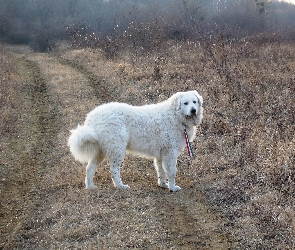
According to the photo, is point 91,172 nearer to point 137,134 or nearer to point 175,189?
point 137,134

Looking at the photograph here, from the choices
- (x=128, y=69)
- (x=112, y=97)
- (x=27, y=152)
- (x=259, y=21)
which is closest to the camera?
(x=27, y=152)

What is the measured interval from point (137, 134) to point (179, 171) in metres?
1.64

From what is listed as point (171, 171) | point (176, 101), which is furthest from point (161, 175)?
point (176, 101)

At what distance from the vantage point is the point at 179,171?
29.2 ft

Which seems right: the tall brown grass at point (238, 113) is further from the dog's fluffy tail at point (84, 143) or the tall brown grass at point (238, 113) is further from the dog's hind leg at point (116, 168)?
the dog's fluffy tail at point (84, 143)

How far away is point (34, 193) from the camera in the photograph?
787cm

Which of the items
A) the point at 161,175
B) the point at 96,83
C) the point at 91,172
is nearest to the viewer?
the point at 91,172

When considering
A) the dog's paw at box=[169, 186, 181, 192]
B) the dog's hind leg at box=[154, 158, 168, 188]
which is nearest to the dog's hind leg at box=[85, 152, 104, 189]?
the dog's hind leg at box=[154, 158, 168, 188]

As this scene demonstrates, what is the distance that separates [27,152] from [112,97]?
5.54 meters

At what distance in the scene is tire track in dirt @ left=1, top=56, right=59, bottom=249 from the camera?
6.94m

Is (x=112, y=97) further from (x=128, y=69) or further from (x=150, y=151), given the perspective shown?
(x=150, y=151)

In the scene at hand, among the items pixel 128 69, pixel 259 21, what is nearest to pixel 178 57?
pixel 128 69

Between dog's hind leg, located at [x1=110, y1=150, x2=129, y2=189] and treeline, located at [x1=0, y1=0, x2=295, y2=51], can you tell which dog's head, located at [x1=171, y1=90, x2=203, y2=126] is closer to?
dog's hind leg, located at [x1=110, y1=150, x2=129, y2=189]

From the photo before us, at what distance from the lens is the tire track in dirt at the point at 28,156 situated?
694cm
